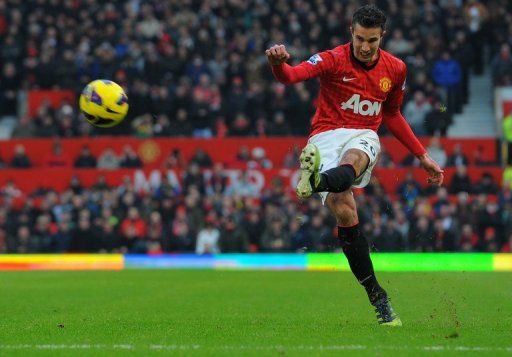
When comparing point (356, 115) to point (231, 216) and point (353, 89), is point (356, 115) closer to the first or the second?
point (353, 89)

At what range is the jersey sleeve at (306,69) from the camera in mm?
8195

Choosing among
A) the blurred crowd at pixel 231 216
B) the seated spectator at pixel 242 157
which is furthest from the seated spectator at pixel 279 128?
the blurred crowd at pixel 231 216

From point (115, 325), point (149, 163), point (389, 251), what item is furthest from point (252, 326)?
point (149, 163)

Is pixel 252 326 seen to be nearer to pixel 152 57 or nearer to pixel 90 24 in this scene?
pixel 152 57

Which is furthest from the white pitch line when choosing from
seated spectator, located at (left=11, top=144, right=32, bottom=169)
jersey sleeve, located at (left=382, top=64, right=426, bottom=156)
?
seated spectator, located at (left=11, top=144, right=32, bottom=169)

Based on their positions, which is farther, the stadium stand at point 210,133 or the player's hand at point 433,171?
the stadium stand at point 210,133

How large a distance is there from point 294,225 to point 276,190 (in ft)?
3.93

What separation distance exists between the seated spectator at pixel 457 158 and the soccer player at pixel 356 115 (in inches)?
528

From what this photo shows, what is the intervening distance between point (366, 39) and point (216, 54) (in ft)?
59.1

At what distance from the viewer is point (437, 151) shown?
22.6m

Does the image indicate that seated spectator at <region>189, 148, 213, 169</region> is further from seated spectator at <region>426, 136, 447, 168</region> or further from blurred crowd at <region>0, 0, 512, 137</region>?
seated spectator at <region>426, 136, 447, 168</region>

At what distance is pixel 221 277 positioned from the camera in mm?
16781

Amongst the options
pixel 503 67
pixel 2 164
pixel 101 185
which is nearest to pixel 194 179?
pixel 101 185

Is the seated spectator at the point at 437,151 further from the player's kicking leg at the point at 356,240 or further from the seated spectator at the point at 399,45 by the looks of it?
the player's kicking leg at the point at 356,240
